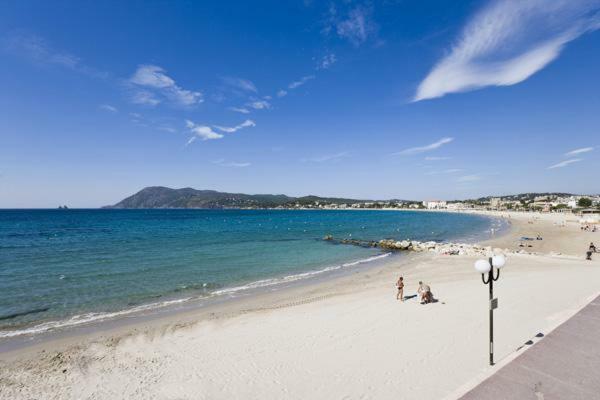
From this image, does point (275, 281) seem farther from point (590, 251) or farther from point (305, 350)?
point (590, 251)

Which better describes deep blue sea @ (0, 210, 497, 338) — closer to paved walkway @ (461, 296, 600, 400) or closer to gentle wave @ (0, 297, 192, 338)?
gentle wave @ (0, 297, 192, 338)

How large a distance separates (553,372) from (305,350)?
6.18 metres

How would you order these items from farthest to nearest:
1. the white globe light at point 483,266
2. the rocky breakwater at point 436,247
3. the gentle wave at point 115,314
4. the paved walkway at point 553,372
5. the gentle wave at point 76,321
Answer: the rocky breakwater at point 436,247 → the gentle wave at point 115,314 → the gentle wave at point 76,321 → the white globe light at point 483,266 → the paved walkway at point 553,372

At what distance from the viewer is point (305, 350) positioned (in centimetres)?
959

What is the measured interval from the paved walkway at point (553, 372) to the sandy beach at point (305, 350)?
12.9 inches

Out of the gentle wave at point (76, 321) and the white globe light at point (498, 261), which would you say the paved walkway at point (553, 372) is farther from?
the gentle wave at point (76, 321)

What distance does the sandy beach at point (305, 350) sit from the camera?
760 centimetres

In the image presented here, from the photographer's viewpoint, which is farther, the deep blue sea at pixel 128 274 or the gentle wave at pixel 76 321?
the deep blue sea at pixel 128 274

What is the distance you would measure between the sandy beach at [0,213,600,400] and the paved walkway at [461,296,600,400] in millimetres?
327

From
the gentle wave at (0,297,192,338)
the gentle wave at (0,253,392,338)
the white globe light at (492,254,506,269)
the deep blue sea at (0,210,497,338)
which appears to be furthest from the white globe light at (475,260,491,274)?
the gentle wave at (0,297,192,338)

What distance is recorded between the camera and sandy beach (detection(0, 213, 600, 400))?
7.60 meters

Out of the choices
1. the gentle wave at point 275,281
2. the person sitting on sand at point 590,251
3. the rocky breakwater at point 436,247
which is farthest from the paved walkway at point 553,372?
the rocky breakwater at point 436,247

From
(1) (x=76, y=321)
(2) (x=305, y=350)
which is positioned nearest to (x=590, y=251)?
(2) (x=305, y=350)

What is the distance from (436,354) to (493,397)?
2793 mm
